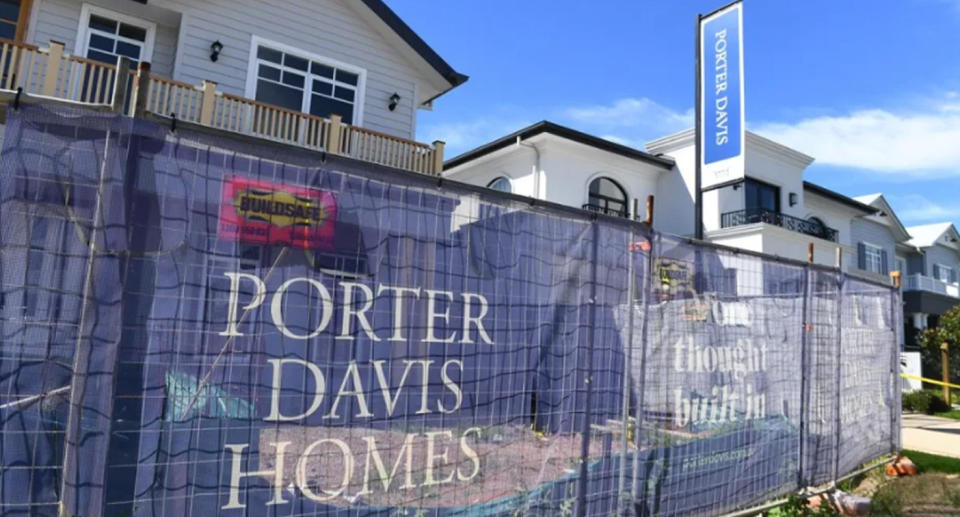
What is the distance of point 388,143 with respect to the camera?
470 inches

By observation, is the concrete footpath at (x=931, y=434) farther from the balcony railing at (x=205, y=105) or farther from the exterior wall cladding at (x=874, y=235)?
the exterior wall cladding at (x=874, y=235)

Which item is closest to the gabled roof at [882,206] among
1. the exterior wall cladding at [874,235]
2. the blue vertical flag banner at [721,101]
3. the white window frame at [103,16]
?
the exterior wall cladding at [874,235]

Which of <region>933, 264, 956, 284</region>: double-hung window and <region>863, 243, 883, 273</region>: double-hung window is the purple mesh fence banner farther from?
<region>933, 264, 956, 284</region>: double-hung window

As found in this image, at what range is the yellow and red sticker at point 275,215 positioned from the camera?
101 inches

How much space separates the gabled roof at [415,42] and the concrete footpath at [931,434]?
11.0m

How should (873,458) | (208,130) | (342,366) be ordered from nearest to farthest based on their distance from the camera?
1. (208,130)
2. (342,366)
3. (873,458)

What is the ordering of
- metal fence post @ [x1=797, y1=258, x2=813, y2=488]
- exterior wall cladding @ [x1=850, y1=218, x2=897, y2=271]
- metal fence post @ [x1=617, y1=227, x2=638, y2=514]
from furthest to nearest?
1. exterior wall cladding @ [x1=850, y1=218, x2=897, y2=271]
2. metal fence post @ [x1=797, y1=258, x2=813, y2=488]
3. metal fence post @ [x1=617, y1=227, x2=638, y2=514]

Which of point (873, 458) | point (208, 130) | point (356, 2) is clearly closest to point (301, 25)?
point (356, 2)

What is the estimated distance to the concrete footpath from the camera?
8.93m

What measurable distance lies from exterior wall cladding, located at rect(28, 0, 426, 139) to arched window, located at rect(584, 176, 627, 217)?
282 inches

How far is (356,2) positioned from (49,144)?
38.0 feet

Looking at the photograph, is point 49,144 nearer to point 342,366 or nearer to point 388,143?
point 342,366

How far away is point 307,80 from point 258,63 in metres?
0.97

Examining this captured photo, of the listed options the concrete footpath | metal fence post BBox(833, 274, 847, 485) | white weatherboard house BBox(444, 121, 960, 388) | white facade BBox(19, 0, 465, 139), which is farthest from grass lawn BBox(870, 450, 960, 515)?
white facade BBox(19, 0, 465, 139)
